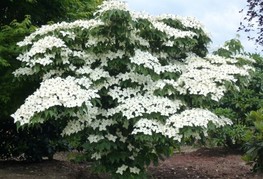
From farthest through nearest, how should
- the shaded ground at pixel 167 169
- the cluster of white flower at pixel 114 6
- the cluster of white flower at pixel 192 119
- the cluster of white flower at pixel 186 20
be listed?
the shaded ground at pixel 167 169
the cluster of white flower at pixel 186 20
the cluster of white flower at pixel 114 6
the cluster of white flower at pixel 192 119

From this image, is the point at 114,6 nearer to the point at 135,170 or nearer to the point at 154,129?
the point at 154,129

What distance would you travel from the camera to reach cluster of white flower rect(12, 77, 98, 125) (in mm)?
4914

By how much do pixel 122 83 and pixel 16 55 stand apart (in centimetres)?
183

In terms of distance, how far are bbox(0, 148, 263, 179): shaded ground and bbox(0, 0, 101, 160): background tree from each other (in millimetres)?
327

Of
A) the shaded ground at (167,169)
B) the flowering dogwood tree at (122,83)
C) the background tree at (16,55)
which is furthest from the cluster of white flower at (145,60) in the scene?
the shaded ground at (167,169)

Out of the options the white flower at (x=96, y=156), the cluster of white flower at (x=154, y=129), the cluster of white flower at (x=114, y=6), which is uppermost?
the cluster of white flower at (x=114, y=6)

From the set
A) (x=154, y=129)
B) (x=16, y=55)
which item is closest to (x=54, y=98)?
(x=154, y=129)

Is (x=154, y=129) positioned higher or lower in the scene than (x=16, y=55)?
lower

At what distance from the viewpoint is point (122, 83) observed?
18.5 feet

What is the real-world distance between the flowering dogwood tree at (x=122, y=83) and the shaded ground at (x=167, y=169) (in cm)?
134

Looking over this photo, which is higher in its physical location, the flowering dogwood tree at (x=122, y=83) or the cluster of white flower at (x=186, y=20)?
the cluster of white flower at (x=186, y=20)

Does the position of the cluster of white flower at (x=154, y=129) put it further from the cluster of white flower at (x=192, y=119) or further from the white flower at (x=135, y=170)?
the white flower at (x=135, y=170)

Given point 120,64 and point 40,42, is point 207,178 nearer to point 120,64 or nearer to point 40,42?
point 120,64

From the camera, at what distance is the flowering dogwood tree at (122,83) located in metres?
5.18
